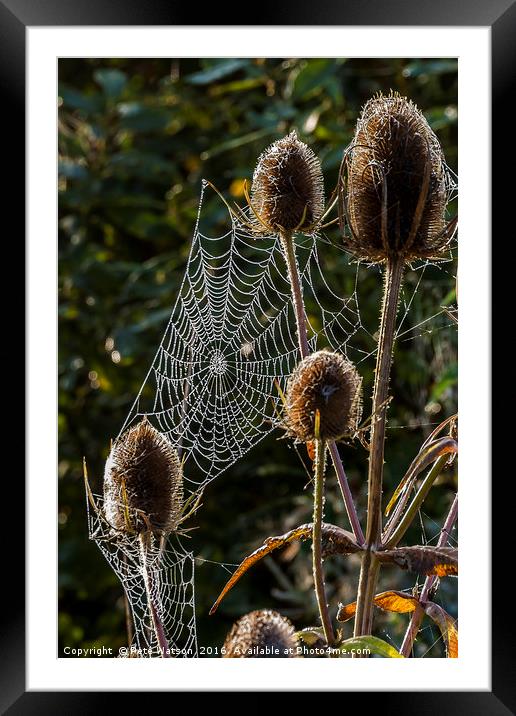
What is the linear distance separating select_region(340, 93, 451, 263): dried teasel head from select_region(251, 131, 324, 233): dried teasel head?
0.06 meters

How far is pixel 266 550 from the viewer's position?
86cm

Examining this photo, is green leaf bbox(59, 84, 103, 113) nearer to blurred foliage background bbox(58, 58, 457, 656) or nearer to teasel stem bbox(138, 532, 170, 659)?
blurred foliage background bbox(58, 58, 457, 656)

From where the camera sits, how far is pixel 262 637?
738 mm

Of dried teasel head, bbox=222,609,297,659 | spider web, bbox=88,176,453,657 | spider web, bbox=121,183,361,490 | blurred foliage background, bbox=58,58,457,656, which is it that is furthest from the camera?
blurred foliage background, bbox=58,58,457,656

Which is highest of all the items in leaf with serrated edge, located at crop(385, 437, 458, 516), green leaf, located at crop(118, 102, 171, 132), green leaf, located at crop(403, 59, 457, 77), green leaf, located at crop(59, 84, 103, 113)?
green leaf, located at crop(59, 84, 103, 113)

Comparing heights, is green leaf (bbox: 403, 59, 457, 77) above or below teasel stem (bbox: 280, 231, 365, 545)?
above

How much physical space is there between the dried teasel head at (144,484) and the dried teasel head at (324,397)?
16cm

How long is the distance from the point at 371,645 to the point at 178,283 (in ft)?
5.60

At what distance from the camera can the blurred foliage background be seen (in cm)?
225

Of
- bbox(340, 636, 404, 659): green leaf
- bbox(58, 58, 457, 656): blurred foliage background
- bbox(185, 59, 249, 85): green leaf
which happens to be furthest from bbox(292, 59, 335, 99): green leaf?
bbox(340, 636, 404, 659): green leaf

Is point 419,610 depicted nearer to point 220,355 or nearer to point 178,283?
point 220,355
